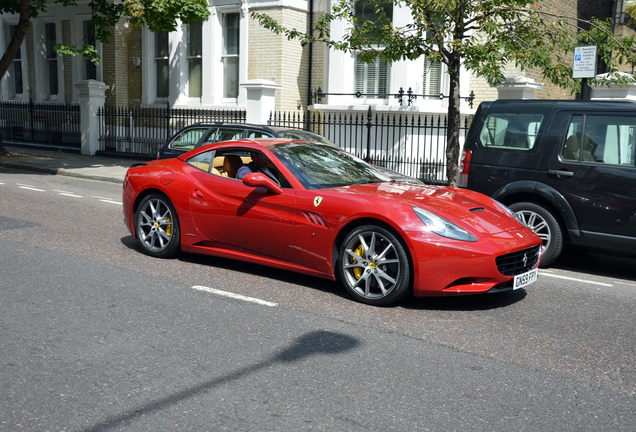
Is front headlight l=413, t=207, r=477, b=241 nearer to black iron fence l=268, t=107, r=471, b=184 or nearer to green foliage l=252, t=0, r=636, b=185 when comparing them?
green foliage l=252, t=0, r=636, b=185

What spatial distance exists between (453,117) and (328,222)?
6876mm

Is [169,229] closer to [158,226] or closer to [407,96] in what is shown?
[158,226]

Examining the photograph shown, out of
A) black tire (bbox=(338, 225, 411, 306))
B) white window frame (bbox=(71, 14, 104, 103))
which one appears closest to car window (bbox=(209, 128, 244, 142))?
black tire (bbox=(338, 225, 411, 306))

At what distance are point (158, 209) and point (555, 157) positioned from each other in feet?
14.6

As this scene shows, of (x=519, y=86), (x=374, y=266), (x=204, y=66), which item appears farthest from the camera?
(x=204, y=66)

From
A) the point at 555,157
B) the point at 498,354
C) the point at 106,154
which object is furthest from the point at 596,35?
the point at 106,154

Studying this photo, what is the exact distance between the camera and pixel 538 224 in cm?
747

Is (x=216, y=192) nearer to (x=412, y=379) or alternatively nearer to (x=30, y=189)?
(x=412, y=379)

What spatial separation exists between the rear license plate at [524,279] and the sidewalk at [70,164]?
11635 millimetres

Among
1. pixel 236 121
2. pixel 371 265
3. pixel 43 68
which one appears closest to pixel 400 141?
pixel 236 121

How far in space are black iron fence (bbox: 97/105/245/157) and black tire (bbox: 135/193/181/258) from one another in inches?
501

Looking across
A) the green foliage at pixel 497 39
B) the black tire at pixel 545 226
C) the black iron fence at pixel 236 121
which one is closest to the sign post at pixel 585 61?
the green foliage at pixel 497 39

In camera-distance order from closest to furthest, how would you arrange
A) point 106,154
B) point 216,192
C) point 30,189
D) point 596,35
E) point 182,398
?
1. point 182,398
2. point 216,192
3. point 596,35
4. point 30,189
5. point 106,154

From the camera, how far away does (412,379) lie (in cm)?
399
